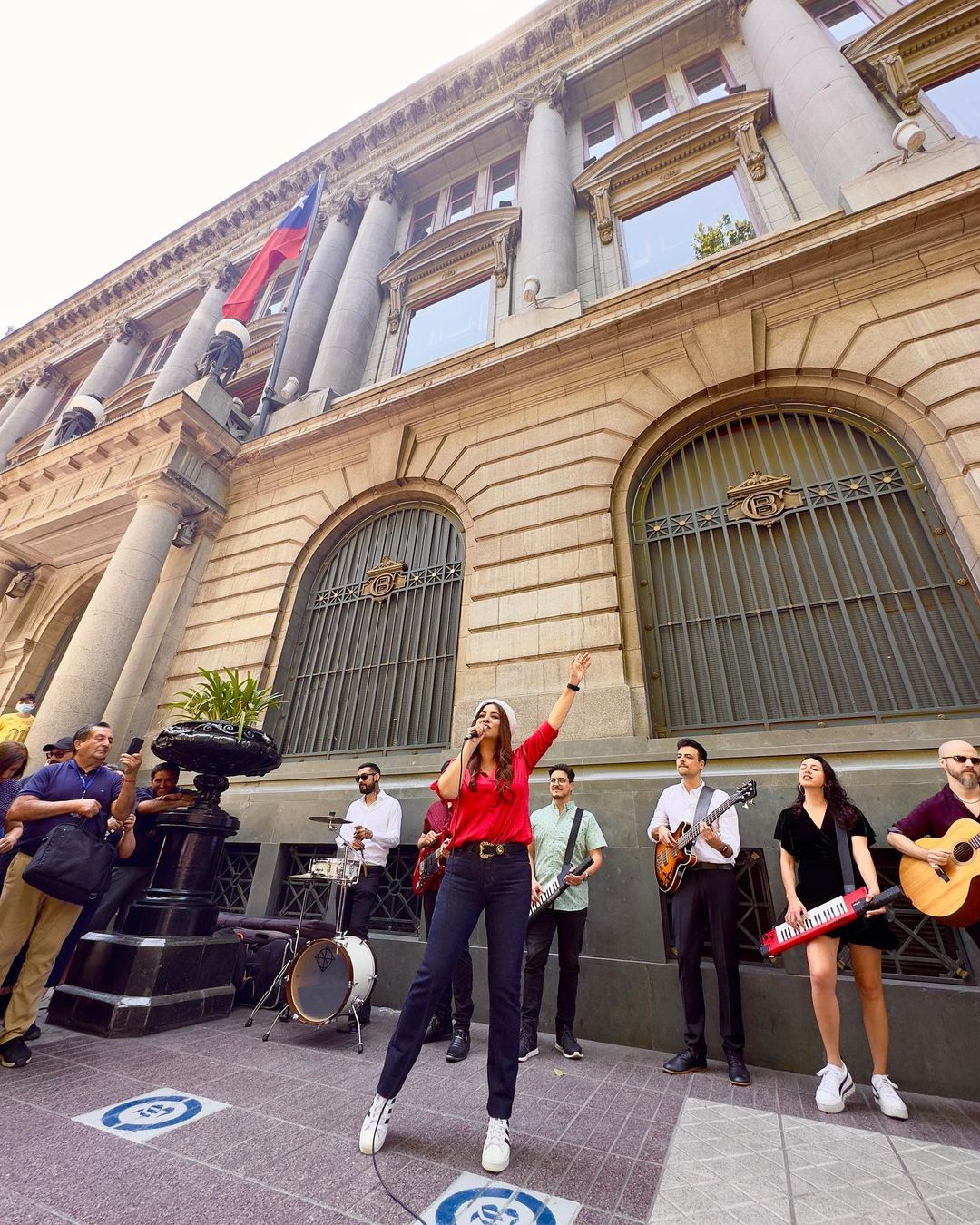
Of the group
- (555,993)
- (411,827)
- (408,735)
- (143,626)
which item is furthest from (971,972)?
(143,626)

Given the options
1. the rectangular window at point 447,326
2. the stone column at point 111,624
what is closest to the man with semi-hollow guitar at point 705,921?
the stone column at point 111,624

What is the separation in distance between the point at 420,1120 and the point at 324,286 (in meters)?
18.0

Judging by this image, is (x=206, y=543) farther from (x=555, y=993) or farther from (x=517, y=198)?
(x=517, y=198)

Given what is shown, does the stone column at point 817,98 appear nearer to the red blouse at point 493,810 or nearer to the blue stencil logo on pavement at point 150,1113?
the red blouse at point 493,810

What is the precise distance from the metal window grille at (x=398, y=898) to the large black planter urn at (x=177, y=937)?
167cm

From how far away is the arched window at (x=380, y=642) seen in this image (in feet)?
26.9

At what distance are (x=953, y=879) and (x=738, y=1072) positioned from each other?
1.97m

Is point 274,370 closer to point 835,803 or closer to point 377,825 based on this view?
point 377,825

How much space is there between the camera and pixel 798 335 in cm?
768

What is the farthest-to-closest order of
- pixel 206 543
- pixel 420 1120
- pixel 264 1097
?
1. pixel 206 543
2. pixel 264 1097
3. pixel 420 1120

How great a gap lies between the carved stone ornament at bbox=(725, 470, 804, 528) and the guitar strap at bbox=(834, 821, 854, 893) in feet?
14.0

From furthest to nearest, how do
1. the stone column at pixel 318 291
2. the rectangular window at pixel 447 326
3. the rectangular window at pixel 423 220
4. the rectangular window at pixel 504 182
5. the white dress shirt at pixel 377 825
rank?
the rectangular window at pixel 423 220
the rectangular window at pixel 504 182
the stone column at pixel 318 291
the rectangular window at pixel 447 326
the white dress shirt at pixel 377 825

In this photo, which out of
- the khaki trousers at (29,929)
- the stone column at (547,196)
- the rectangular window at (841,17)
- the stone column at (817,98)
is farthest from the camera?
Result: the rectangular window at (841,17)

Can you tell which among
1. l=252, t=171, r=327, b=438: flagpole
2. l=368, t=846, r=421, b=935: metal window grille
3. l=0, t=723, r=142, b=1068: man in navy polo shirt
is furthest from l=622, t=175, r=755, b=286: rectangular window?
l=0, t=723, r=142, b=1068: man in navy polo shirt
